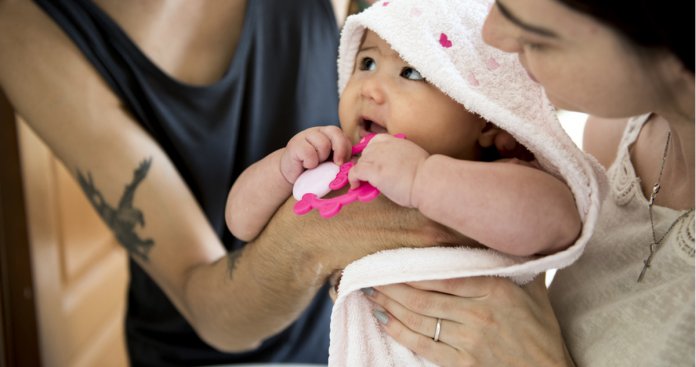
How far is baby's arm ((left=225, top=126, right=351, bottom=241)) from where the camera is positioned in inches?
25.5

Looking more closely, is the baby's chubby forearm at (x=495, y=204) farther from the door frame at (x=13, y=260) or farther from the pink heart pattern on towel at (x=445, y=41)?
the door frame at (x=13, y=260)

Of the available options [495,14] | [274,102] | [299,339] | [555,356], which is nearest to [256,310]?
[299,339]

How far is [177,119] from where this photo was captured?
947 millimetres

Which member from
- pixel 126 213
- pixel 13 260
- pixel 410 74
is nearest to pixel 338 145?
pixel 410 74

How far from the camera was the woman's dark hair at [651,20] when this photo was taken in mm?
470

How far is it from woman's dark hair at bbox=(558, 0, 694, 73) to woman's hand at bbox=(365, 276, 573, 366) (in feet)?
0.96

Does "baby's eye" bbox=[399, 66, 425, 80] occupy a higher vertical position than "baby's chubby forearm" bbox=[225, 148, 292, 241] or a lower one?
higher

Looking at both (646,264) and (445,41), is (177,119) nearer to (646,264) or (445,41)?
(445,41)

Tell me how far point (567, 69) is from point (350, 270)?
0.32m

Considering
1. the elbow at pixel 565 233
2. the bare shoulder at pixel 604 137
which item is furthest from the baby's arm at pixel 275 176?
the bare shoulder at pixel 604 137

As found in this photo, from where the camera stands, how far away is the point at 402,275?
2.12 feet

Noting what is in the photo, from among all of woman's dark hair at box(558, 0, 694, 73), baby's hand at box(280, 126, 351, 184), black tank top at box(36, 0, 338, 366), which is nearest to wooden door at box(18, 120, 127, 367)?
black tank top at box(36, 0, 338, 366)

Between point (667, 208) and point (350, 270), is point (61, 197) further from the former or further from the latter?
point (667, 208)

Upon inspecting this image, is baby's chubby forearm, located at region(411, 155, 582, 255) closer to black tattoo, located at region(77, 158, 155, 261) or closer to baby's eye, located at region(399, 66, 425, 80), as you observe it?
baby's eye, located at region(399, 66, 425, 80)
